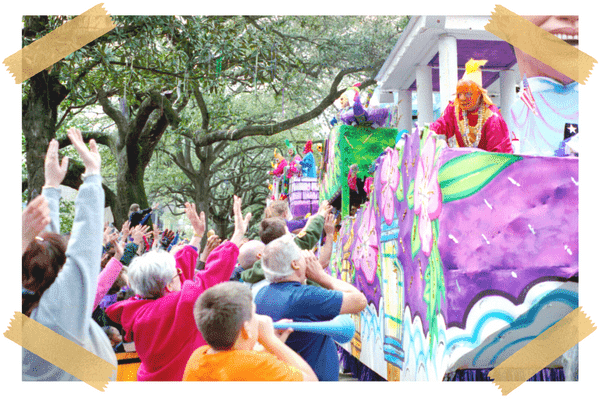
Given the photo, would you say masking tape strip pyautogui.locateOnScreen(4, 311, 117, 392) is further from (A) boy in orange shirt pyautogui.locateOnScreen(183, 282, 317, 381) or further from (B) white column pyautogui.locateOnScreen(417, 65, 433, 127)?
(B) white column pyautogui.locateOnScreen(417, 65, 433, 127)

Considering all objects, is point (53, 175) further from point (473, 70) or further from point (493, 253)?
point (473, 70)

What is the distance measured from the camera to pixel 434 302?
3904 mm

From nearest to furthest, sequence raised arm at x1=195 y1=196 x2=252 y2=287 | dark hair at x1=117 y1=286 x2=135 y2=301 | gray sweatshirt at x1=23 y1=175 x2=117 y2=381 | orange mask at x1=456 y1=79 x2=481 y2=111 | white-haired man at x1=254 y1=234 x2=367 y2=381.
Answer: gray sweatshirt at x1=23 y1=175 x2=117 y2=381, white-haired man at x1=254 y1=234 x2=367 y2=381, raised arm at x1=195 y1=196 x2=252 y2=287, orange mask at x1=456 y1=79 x2=481 y2=111, dark hair at x1=117 y1=286 x2=135 y2=301

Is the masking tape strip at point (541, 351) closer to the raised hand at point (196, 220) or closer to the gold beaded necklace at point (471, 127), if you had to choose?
the gold beaded necklace at point (471, 127)

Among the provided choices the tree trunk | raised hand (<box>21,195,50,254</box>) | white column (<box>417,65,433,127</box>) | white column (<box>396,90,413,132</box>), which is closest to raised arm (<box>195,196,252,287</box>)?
raised hand (<box>21,195,50,254</box>)

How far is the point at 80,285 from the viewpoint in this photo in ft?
7.66

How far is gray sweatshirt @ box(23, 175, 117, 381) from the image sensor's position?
7.61 ft

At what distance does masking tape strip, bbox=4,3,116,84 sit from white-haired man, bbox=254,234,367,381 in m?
1.89

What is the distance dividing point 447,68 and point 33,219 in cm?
617

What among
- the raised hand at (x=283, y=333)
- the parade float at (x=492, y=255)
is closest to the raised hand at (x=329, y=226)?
the parade float at (x=492, y=255)

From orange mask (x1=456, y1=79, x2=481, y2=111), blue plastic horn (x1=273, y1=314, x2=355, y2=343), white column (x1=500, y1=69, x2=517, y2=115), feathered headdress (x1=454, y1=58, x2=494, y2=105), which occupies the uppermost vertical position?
white column (x1=500, y1=69, x2=517, y2=115)

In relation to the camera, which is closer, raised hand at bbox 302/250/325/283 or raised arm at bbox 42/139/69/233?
raised arm at bbox 42/139/69/233

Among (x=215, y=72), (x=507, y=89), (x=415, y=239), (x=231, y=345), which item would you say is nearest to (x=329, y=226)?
(x=415, y=239)
